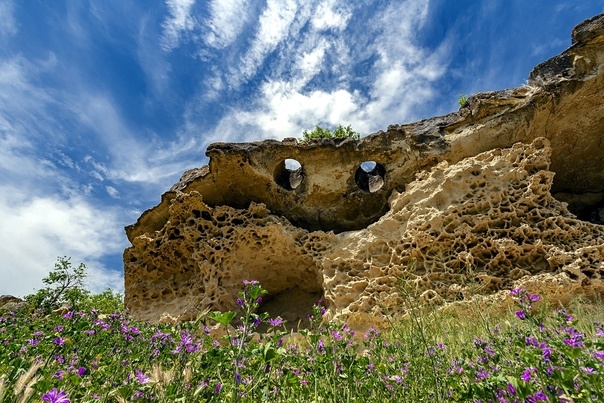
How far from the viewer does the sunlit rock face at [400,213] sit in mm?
8922

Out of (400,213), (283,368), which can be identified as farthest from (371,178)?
(283,368)

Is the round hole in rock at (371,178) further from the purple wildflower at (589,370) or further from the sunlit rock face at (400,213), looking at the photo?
the purple wildflower at (589,370)

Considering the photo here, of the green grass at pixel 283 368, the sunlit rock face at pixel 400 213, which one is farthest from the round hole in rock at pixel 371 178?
the green grass at pixel 283 368

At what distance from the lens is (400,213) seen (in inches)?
414

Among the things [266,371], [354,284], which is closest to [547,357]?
[266,371]

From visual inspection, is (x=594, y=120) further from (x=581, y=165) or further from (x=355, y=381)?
(x=355, y=381)

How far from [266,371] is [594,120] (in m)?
12.8

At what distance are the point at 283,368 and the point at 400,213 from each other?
28.2 feet

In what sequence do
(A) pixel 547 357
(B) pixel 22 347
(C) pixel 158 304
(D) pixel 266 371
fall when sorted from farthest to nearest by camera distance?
(C) pixel 158 304 < (B) pixel 22 347 < (D) pixel 266 371 < (A) pixel 547 357

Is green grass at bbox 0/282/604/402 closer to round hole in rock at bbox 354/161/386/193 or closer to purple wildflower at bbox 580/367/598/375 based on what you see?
purple wildflower at bbox 580/367/598/375

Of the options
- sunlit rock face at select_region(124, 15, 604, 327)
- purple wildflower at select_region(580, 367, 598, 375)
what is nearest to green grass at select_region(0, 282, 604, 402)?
purple wildflower at select_region(580, 367, 598, 375)

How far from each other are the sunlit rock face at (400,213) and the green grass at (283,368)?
5651 millimetres

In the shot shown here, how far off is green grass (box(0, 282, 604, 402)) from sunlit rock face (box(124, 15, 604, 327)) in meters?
5.65

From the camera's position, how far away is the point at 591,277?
7.96 metres
